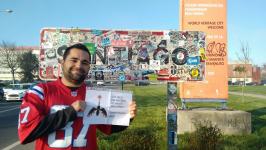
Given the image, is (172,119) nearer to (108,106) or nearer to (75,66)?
(108,106)

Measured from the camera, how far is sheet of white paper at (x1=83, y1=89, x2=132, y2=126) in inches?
144

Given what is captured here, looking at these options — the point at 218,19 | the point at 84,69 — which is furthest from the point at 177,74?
the point at 218,19

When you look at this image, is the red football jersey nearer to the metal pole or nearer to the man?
the man

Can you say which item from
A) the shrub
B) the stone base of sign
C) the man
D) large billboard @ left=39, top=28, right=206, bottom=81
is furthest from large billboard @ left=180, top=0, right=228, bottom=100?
the man

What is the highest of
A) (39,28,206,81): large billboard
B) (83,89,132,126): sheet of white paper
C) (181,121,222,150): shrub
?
(39,28,206,81): large billboard

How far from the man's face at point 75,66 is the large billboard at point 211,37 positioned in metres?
Answer: 9.70

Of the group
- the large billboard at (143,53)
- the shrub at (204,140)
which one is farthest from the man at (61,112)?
the shrub at (204,140)

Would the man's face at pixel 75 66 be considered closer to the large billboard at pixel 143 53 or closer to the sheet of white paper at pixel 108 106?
the sheet of white paper at pixel 108 106

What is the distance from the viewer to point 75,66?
3.44 m

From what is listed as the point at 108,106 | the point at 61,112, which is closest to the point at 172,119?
the point at 108,106

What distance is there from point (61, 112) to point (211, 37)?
33.7 feet

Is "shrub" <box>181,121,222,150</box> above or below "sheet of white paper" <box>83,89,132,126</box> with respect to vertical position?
below

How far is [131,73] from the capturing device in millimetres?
7047

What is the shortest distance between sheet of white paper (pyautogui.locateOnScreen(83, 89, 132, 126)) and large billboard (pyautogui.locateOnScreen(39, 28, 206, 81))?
3146mm
